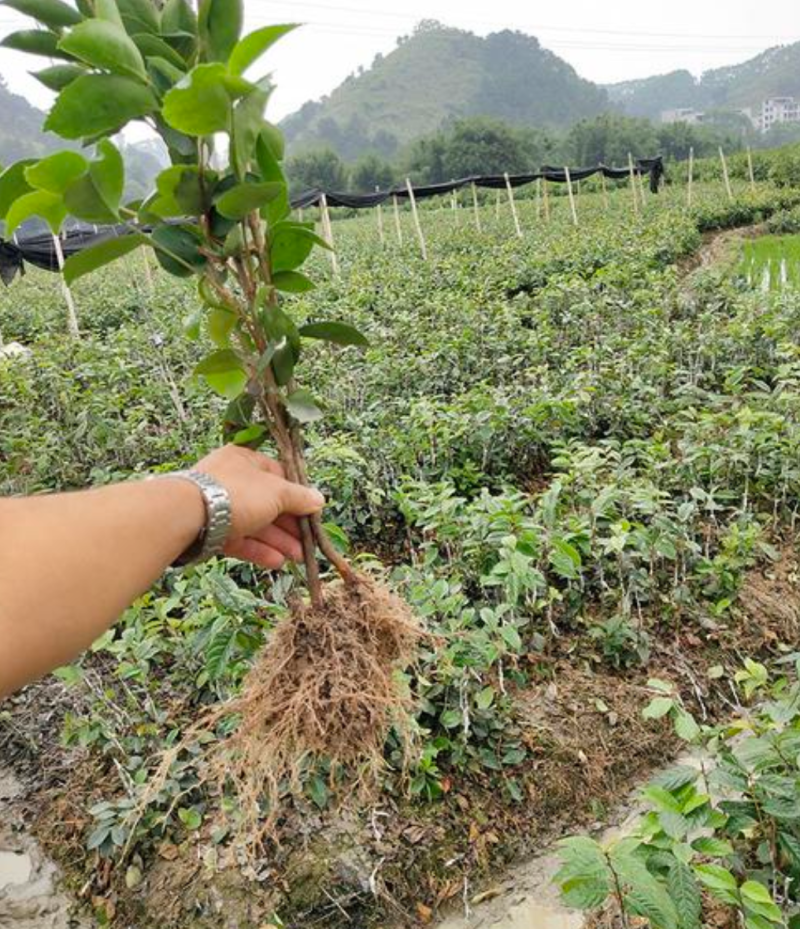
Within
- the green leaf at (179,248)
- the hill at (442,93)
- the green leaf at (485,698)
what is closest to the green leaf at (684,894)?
the green leaf at (485,698)

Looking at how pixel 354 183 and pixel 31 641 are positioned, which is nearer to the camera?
pixel 31 641

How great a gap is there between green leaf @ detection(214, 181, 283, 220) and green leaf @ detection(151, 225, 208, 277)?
0.09 m

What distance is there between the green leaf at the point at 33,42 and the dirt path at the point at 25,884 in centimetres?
205

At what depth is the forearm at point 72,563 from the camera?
0.80 meters

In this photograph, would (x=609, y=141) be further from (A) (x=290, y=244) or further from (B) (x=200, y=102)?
(B) (x=200, y=102)

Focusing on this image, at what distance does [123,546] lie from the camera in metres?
0.90

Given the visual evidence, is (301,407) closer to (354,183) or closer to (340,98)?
(354,183)

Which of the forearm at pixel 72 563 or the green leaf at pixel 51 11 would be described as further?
the green leaf at pixel 51 11

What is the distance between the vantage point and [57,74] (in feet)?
3.48

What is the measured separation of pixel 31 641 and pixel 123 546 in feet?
0.50

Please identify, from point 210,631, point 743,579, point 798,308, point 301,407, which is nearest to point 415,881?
point 210,631

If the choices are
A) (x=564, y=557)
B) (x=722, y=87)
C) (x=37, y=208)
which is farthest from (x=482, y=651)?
(x=722, y=87)

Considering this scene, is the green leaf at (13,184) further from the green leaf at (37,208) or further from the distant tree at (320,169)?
the distant tree at (320,169)

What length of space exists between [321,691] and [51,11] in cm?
116
